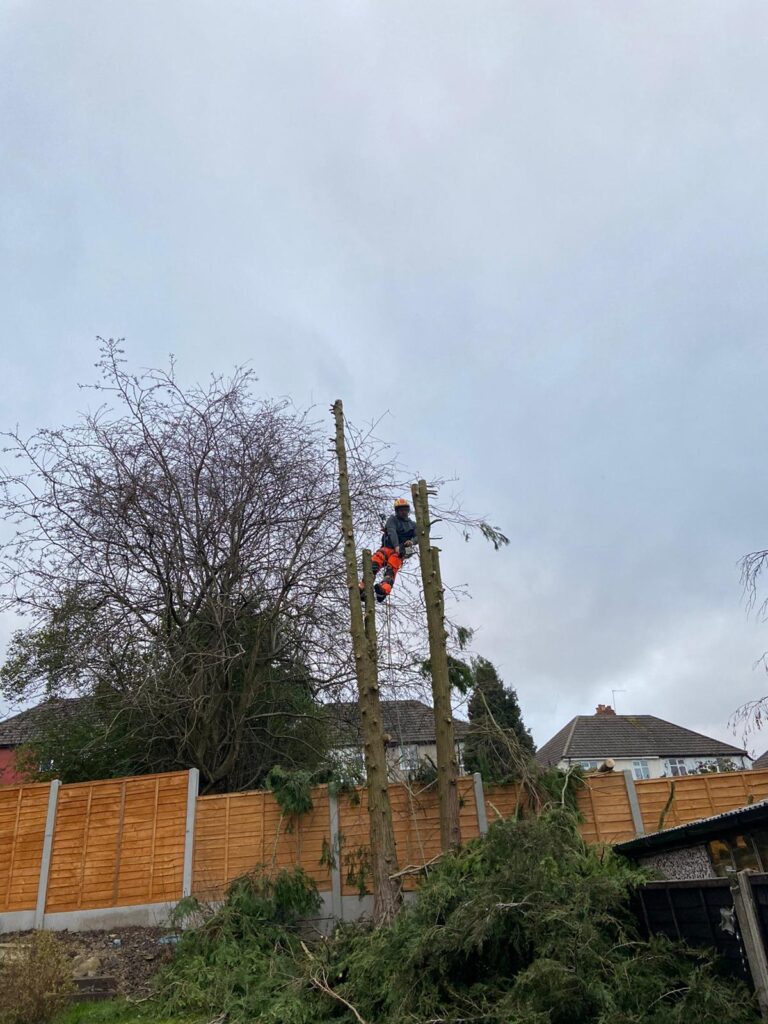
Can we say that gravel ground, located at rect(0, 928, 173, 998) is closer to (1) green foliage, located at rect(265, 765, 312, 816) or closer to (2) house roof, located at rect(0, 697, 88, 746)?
(1) green foliage, located at rect(265, 765, 312, 816)

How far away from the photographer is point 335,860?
10672 mm

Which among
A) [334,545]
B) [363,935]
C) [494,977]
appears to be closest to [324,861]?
[363,935]

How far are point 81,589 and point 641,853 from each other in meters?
10.2

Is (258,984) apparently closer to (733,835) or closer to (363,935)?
(363,935)

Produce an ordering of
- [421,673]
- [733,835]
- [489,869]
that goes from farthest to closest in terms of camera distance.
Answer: [421,673] → [489,869] → [733,835]

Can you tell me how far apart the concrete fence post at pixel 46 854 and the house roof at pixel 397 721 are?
495cm

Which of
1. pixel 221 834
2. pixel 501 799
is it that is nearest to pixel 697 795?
pixel 501 799

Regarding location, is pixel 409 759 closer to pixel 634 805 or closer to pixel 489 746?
pixel 489 746

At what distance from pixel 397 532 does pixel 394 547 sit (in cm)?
27

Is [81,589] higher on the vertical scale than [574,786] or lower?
higher

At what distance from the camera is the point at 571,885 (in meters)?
6.63

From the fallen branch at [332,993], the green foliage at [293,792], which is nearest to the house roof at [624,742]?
the green foliage at [293,792]

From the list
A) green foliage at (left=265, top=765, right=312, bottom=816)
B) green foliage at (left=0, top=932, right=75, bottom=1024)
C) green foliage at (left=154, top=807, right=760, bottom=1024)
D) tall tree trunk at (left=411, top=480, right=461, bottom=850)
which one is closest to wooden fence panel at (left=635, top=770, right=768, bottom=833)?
green foliage at (left=154, top=807, right=760, bottom=1024)

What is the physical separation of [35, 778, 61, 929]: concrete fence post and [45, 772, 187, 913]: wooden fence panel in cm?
6
